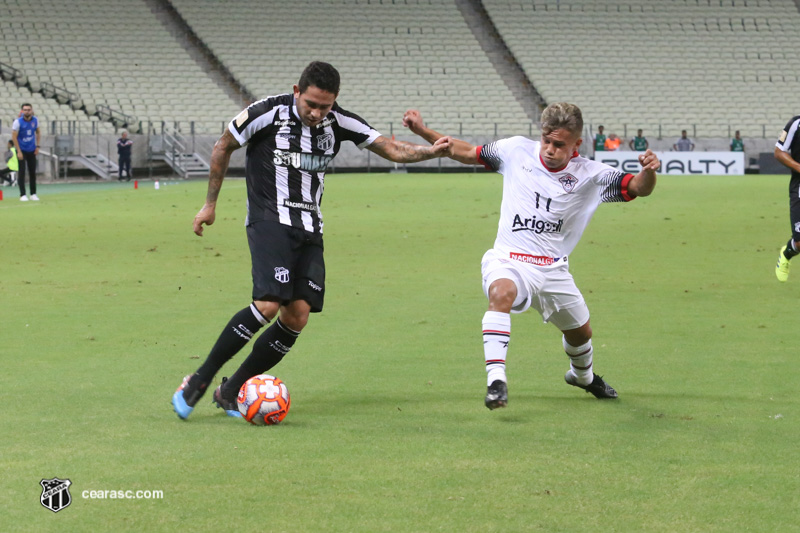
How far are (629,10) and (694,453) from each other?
4900 centimetres

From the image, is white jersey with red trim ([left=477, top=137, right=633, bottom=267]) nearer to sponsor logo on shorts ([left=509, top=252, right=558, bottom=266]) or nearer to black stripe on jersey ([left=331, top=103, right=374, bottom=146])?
sponsor logo on shorts ([left=509, top=252, right=558, bottom=266])

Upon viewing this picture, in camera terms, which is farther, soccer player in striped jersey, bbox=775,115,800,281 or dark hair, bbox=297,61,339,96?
soccer player in striped jersey, bbox=775,115,800,281

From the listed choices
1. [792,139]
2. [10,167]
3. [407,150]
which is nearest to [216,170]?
[407,150]

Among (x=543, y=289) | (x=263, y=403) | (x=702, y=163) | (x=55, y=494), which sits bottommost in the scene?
(x=702, y=163)

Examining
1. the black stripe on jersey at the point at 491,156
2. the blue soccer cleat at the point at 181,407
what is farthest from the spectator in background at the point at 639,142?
the blue soccer cleat at the point at 181,407

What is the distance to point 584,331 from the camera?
6.21 m

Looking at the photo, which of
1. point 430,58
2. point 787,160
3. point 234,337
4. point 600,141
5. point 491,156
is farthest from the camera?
point 430,58

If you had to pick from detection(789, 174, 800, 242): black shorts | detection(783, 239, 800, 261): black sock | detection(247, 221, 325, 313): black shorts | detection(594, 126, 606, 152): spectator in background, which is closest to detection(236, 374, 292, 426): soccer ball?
detection(247, 221, 325, 313): black shorts

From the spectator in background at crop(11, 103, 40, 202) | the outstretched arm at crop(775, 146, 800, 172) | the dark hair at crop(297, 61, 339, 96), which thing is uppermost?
the dark hair at crop(297, 61, 339, 96)

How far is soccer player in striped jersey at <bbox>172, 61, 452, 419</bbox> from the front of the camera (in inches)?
227

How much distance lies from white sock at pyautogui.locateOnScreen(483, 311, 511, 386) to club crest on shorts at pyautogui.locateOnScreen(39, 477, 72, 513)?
2.28m

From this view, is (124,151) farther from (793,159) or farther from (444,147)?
(444,147)

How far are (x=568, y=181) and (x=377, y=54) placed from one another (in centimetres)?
4185

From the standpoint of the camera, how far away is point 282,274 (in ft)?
18.8
